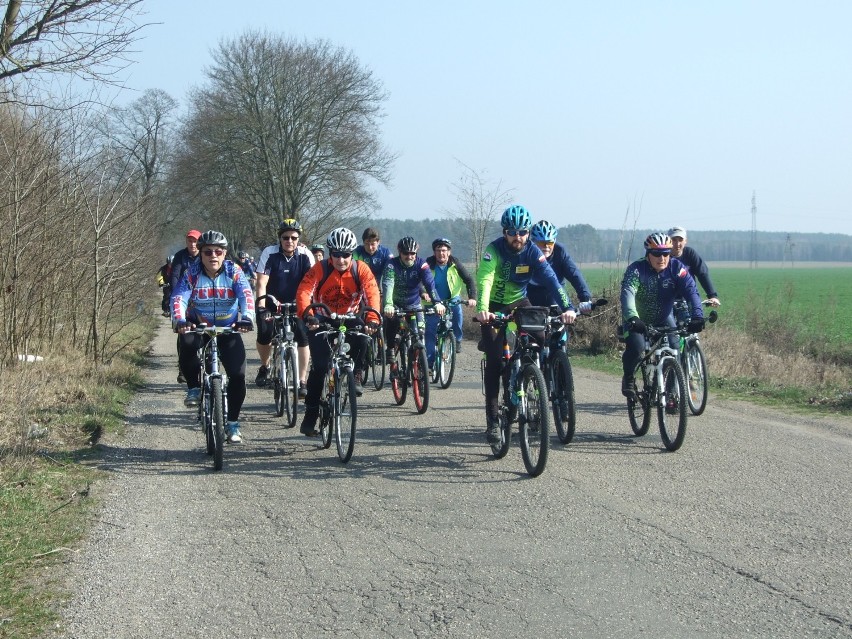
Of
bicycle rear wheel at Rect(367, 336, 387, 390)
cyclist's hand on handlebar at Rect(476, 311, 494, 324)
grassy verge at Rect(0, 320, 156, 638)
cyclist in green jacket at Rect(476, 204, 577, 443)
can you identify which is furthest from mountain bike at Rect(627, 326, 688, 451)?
grassy verge at Rect(0, 320, 156, 638)

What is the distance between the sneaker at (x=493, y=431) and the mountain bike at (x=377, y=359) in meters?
4.77

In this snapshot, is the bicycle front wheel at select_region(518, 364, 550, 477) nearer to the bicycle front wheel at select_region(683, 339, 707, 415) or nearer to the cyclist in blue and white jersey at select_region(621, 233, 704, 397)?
the cyclist in blue and white jersey at select_region(621, 233, 704, 397)

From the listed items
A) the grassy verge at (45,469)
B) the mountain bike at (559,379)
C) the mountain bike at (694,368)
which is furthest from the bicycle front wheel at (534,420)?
the mountain bike at (694,368)

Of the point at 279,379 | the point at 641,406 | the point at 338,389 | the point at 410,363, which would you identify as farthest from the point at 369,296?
the point at 641,406

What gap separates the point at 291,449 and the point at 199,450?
85 centimetres

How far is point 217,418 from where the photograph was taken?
771 centimetres

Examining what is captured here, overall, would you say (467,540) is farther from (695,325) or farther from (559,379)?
(695,325)

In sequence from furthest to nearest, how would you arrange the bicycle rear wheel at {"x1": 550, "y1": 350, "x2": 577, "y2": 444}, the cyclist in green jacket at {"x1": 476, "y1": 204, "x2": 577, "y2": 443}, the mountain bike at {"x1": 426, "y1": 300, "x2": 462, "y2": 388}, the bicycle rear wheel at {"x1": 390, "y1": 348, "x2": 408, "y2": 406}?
the mountain bike at {"x1": 426, "y1": 300, "x2": 462, "y2": 388}, the bicycle rear wheel at {"x1": 390, "y1": 348, "x2": 408, "y2": 406}, the bicycle rear wheel at {"x1": 550, "y1": 350, "x2": 577, "y2": 444}, the cyclist in green jacket at {"x1": 476, "y1": 204, "x2": 577, "y2": 443}

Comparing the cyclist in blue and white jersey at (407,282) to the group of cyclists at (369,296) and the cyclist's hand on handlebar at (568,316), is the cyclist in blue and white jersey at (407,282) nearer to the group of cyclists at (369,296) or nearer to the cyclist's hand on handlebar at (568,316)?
the group of cyclists at (369,296)

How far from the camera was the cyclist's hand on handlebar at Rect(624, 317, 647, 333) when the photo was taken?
29.6 ft

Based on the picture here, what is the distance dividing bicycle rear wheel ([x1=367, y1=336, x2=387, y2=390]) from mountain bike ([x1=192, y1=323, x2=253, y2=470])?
181 inches

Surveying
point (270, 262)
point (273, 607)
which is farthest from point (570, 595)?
point (270, 262)

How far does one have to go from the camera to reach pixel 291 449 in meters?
8.88

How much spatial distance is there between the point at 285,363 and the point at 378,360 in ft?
10.2
